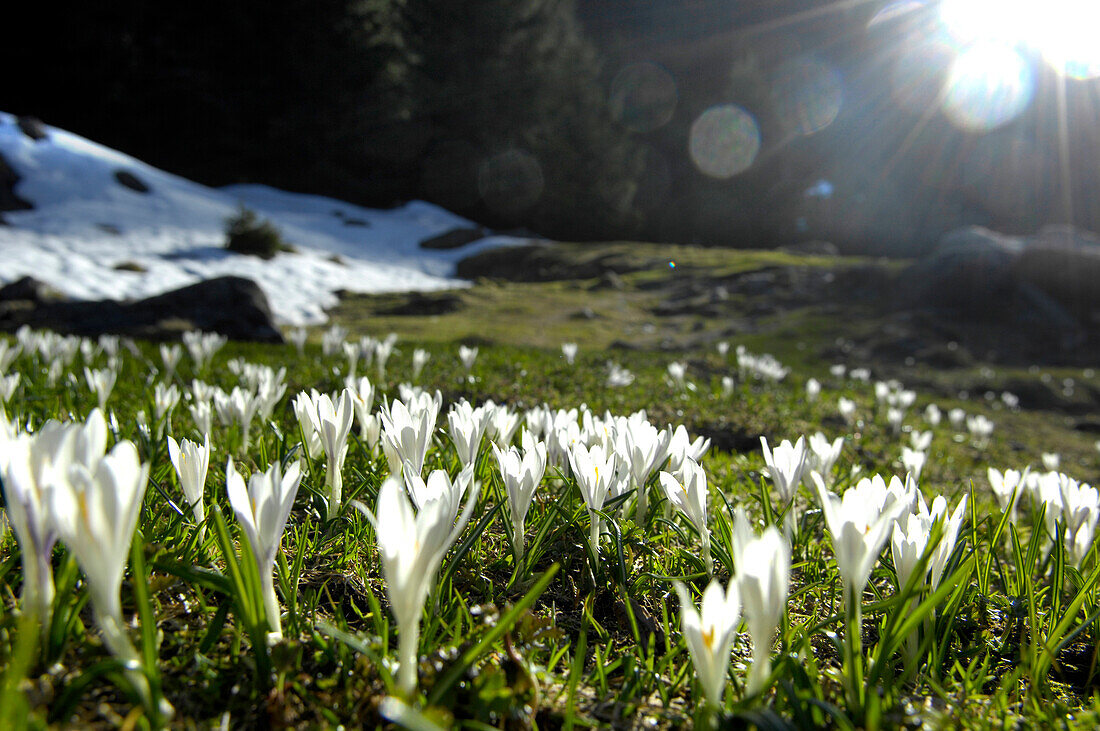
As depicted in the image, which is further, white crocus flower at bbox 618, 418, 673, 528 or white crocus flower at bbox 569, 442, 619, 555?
white crocus flower at bbox 618, 418, 673, 528

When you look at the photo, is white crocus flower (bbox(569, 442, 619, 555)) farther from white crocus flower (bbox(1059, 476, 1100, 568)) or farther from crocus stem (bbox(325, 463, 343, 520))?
white crocus flower (bbox(1059, 476, 1100, 568))

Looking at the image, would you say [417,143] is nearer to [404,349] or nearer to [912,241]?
[404,349]

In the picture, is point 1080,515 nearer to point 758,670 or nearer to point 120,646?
point 758,670

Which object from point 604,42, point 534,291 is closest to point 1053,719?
point 534,291

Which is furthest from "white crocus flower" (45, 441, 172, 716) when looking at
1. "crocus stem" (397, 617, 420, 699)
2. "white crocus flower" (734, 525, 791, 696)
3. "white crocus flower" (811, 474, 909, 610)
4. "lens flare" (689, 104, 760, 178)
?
"lens flare" (689, 104, 760, 178)

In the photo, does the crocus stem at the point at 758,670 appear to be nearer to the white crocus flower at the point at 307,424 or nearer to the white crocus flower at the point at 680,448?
the white crocus flower at the point at 680,448

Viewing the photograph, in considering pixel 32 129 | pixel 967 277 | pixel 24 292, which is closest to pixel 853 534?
pixel 24 292
